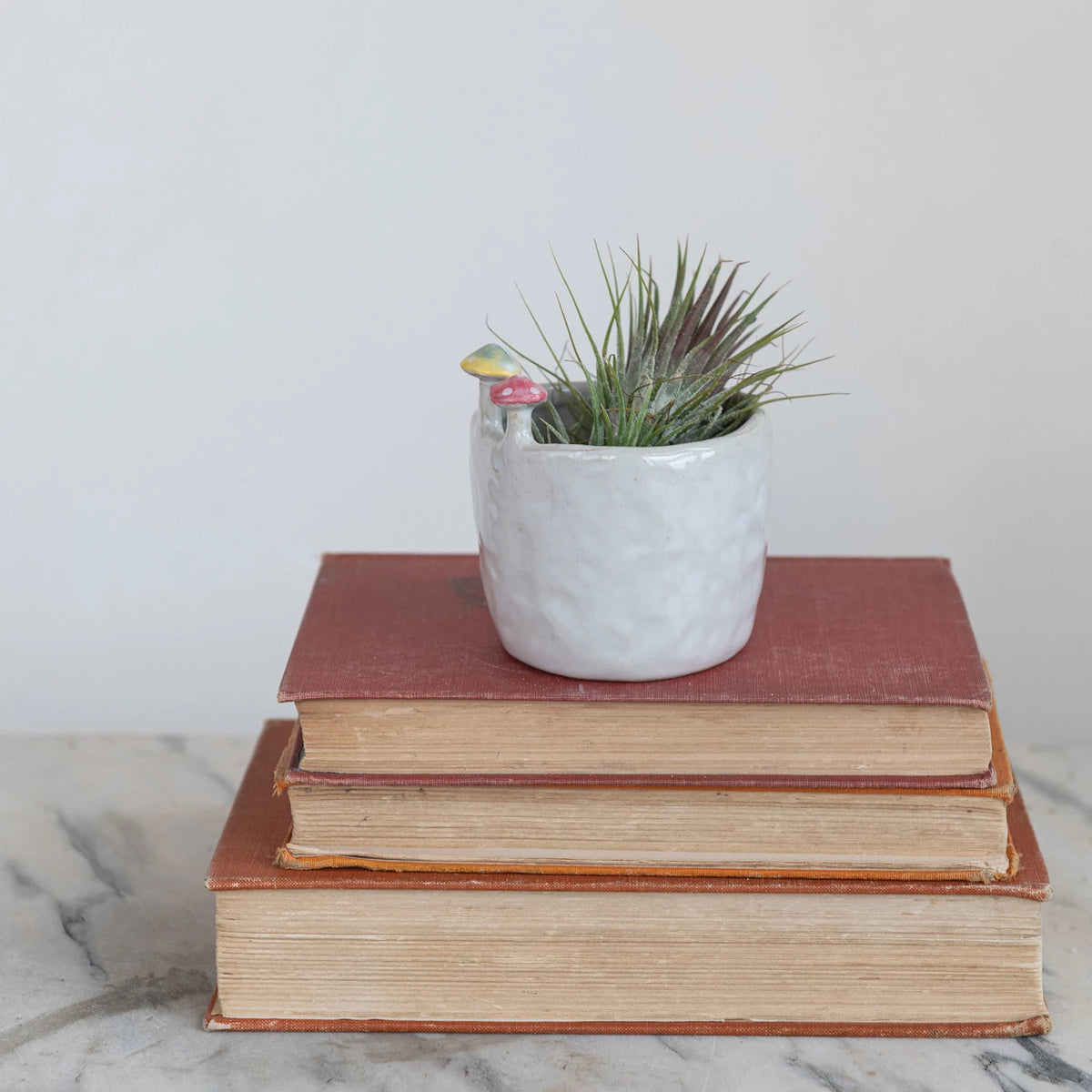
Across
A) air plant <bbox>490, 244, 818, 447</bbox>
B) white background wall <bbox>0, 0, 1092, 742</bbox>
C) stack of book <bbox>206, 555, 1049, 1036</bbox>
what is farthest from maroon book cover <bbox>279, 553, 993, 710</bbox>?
white background wall <bbox>0, 0, 1092, 742</bbox>

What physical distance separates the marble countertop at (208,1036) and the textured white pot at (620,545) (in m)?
0.20

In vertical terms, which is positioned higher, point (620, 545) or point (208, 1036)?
point (620, 545)

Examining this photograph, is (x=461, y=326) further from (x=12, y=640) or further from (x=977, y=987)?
(x=977, y=987)

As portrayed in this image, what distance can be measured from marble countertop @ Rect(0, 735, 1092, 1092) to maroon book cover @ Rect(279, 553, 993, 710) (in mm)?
188

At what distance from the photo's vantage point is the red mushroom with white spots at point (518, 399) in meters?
0.65

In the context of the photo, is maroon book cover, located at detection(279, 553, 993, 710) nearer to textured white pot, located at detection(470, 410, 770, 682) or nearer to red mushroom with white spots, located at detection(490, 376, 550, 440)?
textured white pot, located at detection(470, 410, 770, 682)

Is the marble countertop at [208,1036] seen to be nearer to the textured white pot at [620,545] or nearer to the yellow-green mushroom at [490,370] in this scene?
the textured white pot at [620,545]

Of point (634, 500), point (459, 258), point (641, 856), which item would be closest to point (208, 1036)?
point (641, 856)

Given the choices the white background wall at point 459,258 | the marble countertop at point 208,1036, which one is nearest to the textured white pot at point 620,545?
the marble countertop at point 208,1036

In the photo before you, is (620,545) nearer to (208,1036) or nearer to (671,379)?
(671,379)

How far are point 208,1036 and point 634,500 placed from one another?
1.19 ft

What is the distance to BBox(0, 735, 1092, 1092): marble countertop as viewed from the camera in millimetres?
687

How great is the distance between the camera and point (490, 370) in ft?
2.17

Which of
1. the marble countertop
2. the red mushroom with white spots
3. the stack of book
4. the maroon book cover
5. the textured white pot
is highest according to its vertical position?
the red mushroom with white spots
